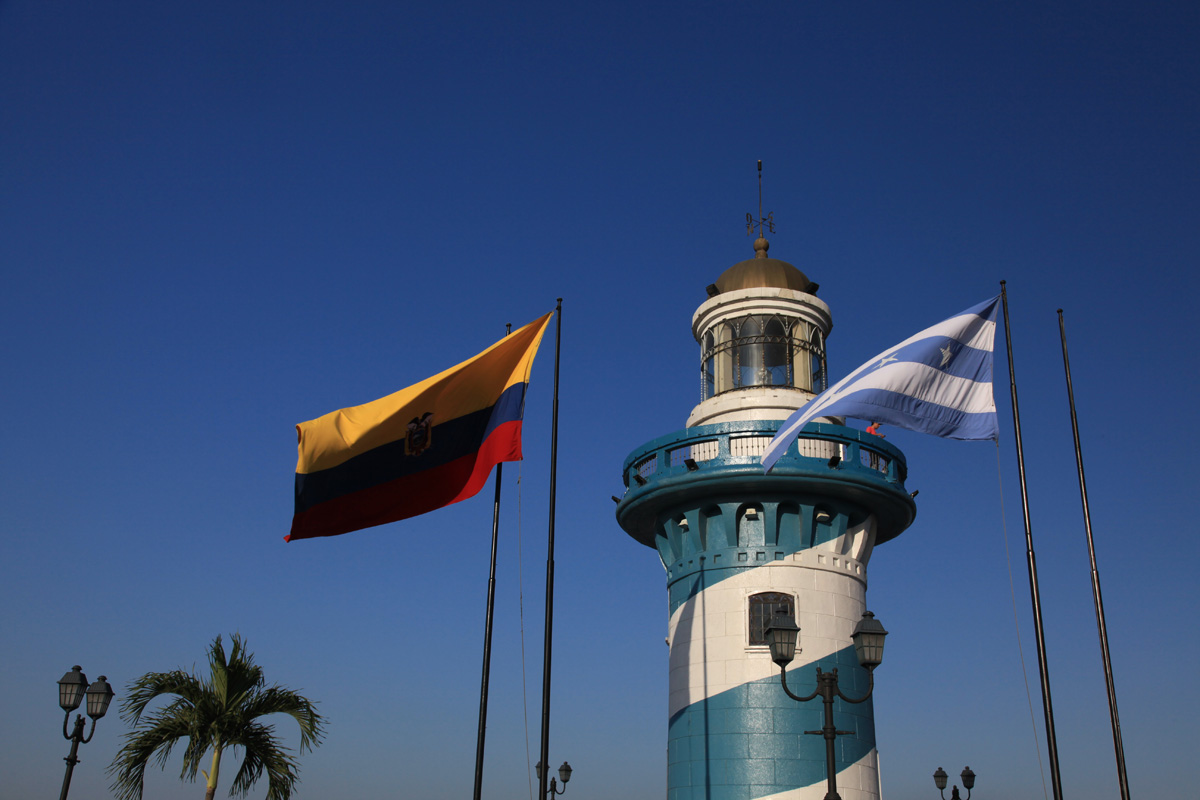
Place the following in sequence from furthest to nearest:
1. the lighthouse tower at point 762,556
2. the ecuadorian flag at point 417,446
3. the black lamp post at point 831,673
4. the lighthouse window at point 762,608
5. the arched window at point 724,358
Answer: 1. the arched window at point 724,358
2. the lighthouse window at point 762,608
3. the lighthouse tower at point 762,556
4. the ecuadorian flag at point 417,446
5. the black lamp post at point 831,673

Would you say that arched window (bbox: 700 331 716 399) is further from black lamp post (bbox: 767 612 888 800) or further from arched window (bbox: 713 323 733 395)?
black lamp post (bbox: 767 612 888 800)

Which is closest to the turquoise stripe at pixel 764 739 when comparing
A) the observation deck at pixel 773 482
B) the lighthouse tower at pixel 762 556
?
the lighthouse tower at pixel 762 556

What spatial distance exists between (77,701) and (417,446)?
6.76m

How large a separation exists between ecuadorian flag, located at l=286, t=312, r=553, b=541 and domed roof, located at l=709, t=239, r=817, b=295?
28.1 feet

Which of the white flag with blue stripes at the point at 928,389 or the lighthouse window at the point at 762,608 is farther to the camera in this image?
the lighthouse window at the point at 762,608

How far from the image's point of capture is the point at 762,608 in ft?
66.4

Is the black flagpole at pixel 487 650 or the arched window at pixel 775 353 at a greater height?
the arched window at pixel 775 353

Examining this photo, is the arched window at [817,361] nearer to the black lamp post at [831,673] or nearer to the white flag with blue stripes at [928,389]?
the white flag with blue stripes at [928,389]

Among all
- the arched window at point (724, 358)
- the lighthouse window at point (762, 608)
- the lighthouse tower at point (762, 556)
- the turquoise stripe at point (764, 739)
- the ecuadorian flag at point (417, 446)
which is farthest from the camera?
the arched window at point (724, 358)

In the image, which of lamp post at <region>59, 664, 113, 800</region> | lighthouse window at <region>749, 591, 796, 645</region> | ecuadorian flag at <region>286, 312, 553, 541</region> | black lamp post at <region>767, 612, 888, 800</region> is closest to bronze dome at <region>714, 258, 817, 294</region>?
lighthouse window at <region>749, 591, 796, 645</region>

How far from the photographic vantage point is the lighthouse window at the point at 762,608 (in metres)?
20.0

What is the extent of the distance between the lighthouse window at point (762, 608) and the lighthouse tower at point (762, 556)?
0.03m

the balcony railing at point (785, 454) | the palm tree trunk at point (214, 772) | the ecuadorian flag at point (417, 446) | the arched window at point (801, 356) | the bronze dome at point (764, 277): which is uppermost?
the bronze dome at point (764, 277)

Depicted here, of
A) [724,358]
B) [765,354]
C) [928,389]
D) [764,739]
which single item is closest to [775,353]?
[765,354]
